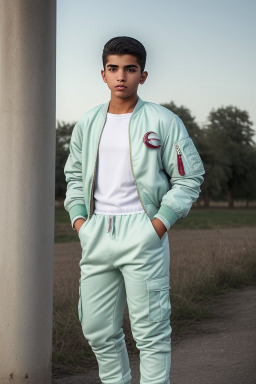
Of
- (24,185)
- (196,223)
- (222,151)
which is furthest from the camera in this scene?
(222,151)

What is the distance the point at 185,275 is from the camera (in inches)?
265

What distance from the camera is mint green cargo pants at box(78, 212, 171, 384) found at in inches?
118

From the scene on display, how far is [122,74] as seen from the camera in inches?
120

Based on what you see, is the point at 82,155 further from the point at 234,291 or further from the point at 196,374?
the point at 234,291

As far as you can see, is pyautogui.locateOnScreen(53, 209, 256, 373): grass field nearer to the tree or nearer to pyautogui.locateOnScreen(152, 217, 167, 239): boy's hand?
pyautogui.locateOnScreen(152, 217, 167, 239): boy's hand

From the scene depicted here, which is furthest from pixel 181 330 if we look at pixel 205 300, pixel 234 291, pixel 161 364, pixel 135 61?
pixel 135 61

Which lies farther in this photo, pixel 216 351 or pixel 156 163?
pixel 216 351

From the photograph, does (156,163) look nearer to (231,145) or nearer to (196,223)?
(196,223)

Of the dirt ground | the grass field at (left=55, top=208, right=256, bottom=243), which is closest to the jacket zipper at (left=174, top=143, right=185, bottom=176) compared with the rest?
the dirt ground

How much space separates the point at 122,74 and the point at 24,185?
2.86 ft

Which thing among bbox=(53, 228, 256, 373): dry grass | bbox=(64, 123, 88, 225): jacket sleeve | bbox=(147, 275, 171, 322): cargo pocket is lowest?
bbox=(53, 228, 256, 373): dry grass

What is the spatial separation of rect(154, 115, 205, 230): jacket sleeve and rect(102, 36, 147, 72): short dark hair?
1.10 ft

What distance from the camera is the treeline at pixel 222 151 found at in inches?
1988

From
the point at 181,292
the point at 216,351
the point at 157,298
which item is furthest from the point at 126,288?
the point at 181,292
